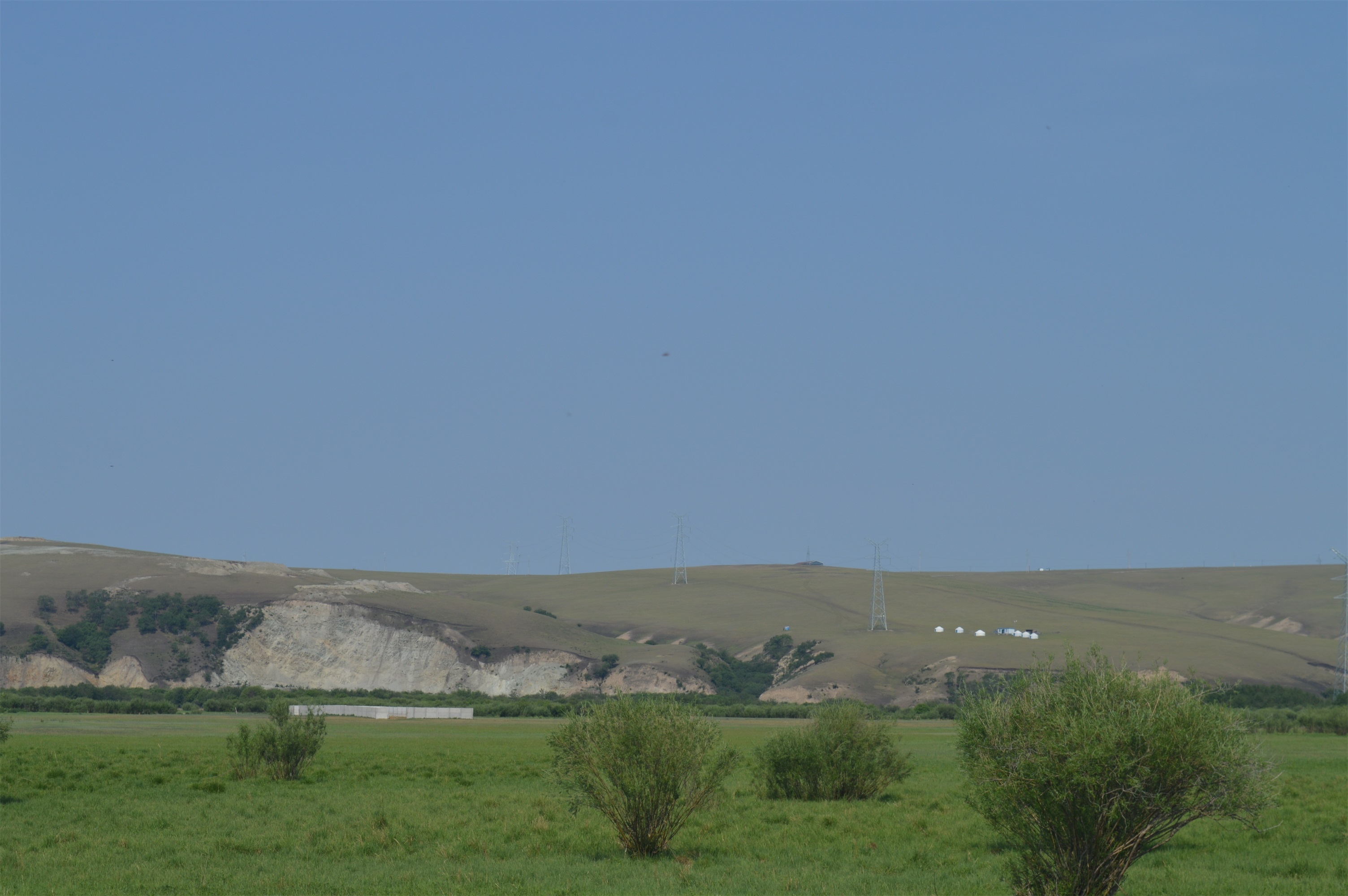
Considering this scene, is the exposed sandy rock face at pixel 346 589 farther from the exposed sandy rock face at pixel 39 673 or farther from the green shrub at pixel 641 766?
the green shrub at pixel 641 766

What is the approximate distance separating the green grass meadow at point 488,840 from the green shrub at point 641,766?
2.88ft

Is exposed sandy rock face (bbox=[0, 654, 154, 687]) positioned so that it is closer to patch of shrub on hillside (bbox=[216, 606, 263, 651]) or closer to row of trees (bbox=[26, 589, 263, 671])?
row of trees (bbox=[26, 589, 263, 671])

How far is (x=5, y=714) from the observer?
87.6 metres

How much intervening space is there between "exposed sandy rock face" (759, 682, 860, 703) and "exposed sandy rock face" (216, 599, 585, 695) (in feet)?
80.8

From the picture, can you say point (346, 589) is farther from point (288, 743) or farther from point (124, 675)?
point (288, 743)

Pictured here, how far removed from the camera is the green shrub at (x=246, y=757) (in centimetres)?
4003

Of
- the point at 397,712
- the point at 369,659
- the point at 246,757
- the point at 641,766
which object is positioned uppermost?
the point at 641,766

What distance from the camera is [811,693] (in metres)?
140

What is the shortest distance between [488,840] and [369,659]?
134m

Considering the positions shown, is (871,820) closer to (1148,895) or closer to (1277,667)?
(1148,895)

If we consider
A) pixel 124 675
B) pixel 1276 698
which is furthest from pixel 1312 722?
pixel 124 675

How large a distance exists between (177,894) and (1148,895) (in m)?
16.2

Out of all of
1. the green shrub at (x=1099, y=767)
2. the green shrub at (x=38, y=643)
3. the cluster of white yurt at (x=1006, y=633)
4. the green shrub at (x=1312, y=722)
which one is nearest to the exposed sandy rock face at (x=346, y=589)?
the green shrub at (x=38, y=643)

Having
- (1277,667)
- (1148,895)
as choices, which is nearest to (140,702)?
(1148,895)
